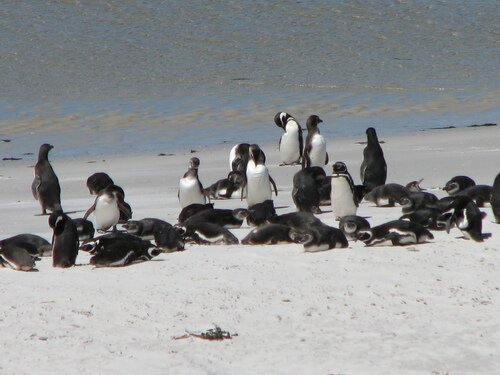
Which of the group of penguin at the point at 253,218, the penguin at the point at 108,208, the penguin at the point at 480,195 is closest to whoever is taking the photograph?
the group of penguin at the point at 253,218

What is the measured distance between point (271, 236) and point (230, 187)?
3.70m

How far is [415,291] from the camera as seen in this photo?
6211 millimetres

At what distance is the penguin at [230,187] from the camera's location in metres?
11.6

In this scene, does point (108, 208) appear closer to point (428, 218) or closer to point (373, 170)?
point (428, 218)

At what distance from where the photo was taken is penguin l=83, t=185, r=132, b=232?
9.52 metres

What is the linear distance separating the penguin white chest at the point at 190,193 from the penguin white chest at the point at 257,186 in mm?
443

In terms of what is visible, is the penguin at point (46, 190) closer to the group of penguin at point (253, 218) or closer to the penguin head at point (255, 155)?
the group of penguin at point (253, 218)

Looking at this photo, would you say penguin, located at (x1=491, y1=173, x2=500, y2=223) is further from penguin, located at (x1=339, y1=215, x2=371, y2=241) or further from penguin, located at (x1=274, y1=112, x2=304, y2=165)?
penguin, located at (x1=274, y1=112, x2=304, y2=165)

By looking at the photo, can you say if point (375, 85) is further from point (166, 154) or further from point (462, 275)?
point (462, 275)

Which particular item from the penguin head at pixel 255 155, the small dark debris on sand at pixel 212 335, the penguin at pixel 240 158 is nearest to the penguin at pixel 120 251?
the small dark debris on sand at pixel 212 335

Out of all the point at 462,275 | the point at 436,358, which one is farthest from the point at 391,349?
the point at 462,275

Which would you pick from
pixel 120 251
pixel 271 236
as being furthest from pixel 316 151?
pixel 120 251

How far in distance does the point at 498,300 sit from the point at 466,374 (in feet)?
4.12

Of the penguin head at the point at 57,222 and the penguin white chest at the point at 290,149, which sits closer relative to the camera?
the penguin head at the point at 57,222
